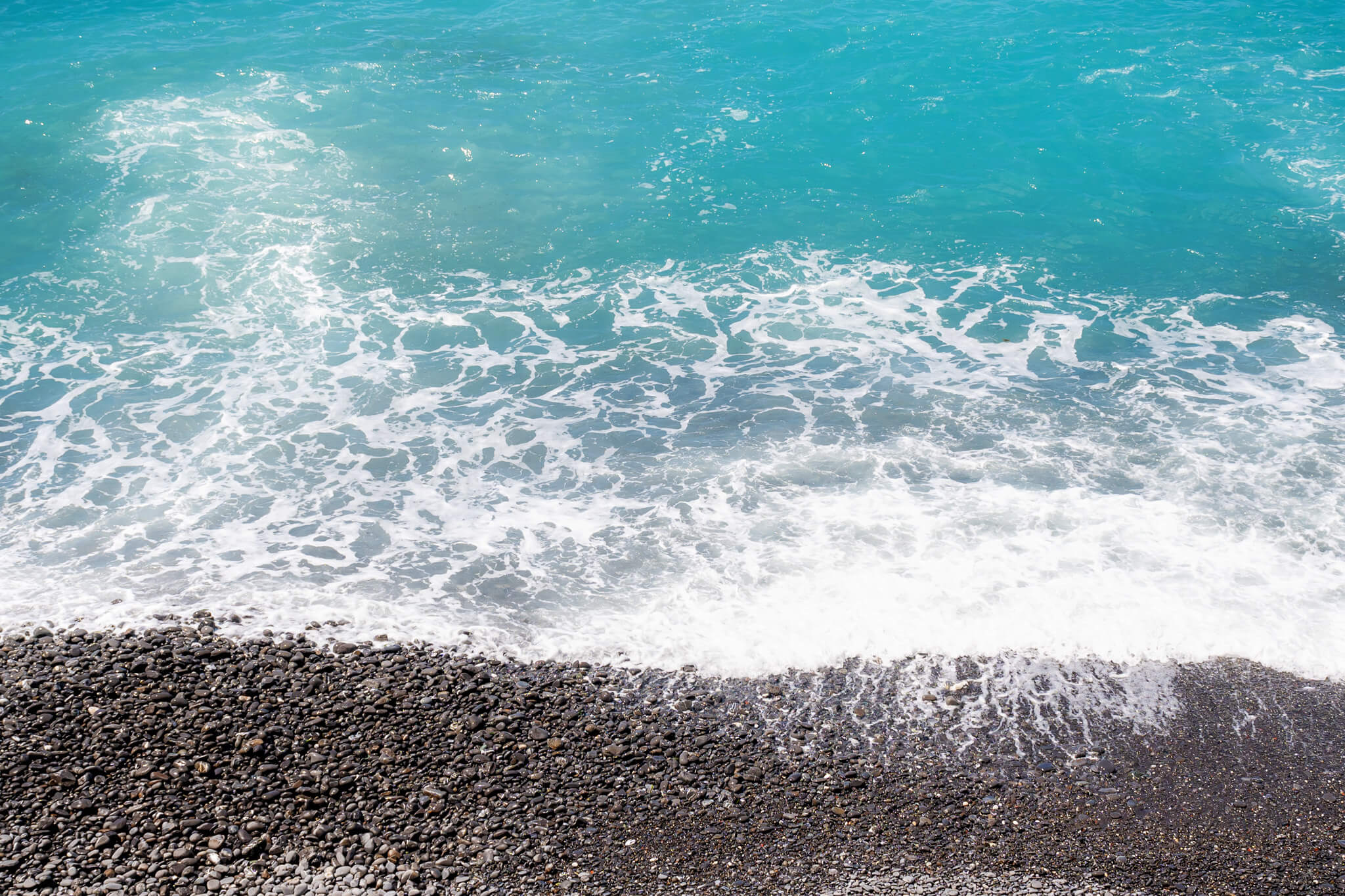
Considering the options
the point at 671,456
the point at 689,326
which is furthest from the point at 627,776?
the point at 689,326

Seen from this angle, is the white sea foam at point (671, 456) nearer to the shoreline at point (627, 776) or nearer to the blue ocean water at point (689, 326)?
the blue ocean water at point (689, 326)

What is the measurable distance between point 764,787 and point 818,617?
2.63 meters

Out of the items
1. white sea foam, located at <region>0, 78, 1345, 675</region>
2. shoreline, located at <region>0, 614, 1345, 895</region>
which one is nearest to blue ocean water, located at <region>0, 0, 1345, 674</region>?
white sea foam, located at <region>0, 78, 1345, 675</region>

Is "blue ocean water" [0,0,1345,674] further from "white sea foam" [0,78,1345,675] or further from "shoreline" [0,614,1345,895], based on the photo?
"shoreline" [0,614,1345,895]

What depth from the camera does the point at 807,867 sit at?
749 centimetres

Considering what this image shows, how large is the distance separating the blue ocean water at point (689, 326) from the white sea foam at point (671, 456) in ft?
0.26

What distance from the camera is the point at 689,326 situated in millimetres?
17547

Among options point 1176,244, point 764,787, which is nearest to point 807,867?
point 764,787

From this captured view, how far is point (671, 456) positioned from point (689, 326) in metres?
4.59

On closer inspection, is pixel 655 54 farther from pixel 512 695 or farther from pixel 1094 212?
pixel 512 695

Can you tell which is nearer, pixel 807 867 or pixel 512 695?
pixel 807 867

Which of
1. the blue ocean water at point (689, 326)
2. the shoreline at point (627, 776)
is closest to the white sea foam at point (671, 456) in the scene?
the blue ocean water at point (689, 326)

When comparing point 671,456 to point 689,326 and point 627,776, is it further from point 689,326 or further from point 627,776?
point 627,776

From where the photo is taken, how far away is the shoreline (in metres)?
7.42
